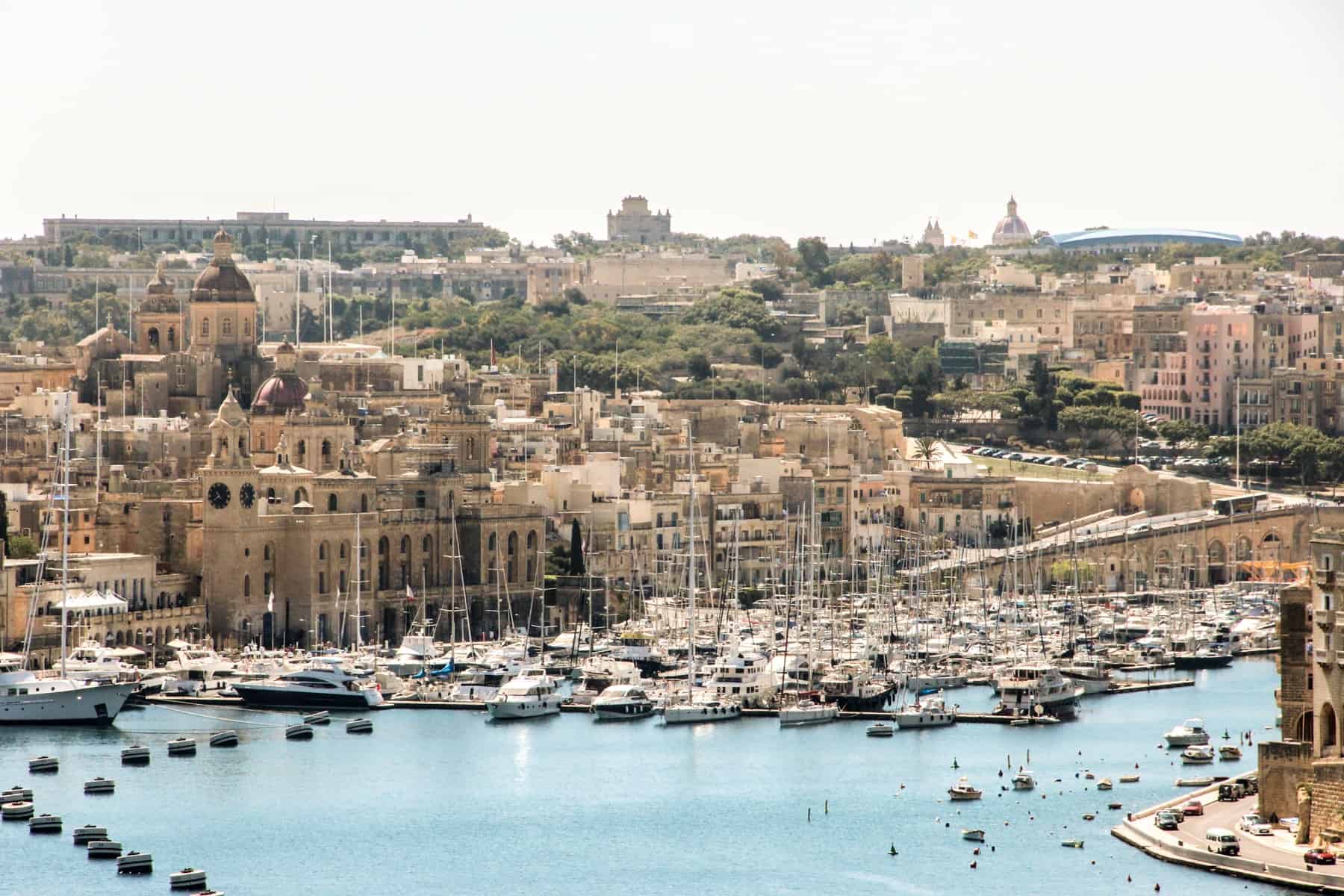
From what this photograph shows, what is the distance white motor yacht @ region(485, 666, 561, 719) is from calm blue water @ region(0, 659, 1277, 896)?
463 mm

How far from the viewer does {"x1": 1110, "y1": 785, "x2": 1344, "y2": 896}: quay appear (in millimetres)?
52469

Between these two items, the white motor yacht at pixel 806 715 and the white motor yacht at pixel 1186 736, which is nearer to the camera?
the white motor yacht at pixel 1186 736

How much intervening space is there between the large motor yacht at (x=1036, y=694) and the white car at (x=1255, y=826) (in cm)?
1755

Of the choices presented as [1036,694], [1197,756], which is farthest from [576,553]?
[1197,756]

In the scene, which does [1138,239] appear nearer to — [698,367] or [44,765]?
[698,367]

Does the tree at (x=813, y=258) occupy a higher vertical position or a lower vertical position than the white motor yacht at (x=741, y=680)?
higher

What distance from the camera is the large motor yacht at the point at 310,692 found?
247 ft

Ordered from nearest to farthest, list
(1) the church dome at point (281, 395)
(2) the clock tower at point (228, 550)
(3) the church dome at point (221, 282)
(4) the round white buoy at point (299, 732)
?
→ (4) the round white buoy at point (299, 732) → (2) the clock tower at point (228, 550) → (1) the church dome at point (281, 395) → (3) the church dome at point (221, 282)

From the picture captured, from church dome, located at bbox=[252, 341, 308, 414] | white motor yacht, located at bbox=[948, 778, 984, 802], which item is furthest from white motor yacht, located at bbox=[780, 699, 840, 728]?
church dome, located at bbox=[252, 341, 308, 414]

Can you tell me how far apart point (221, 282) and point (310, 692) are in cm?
2843

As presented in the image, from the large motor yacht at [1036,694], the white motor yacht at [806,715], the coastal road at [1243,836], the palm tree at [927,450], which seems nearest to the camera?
the coastal road at [1243,836]

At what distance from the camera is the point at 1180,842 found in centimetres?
5675

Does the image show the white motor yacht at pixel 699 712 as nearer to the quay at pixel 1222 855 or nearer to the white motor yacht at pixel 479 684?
the white motor yacht at pixel 479 684

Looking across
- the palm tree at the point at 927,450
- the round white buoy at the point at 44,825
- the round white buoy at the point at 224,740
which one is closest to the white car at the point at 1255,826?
the round white buoy at the point at 44,825
